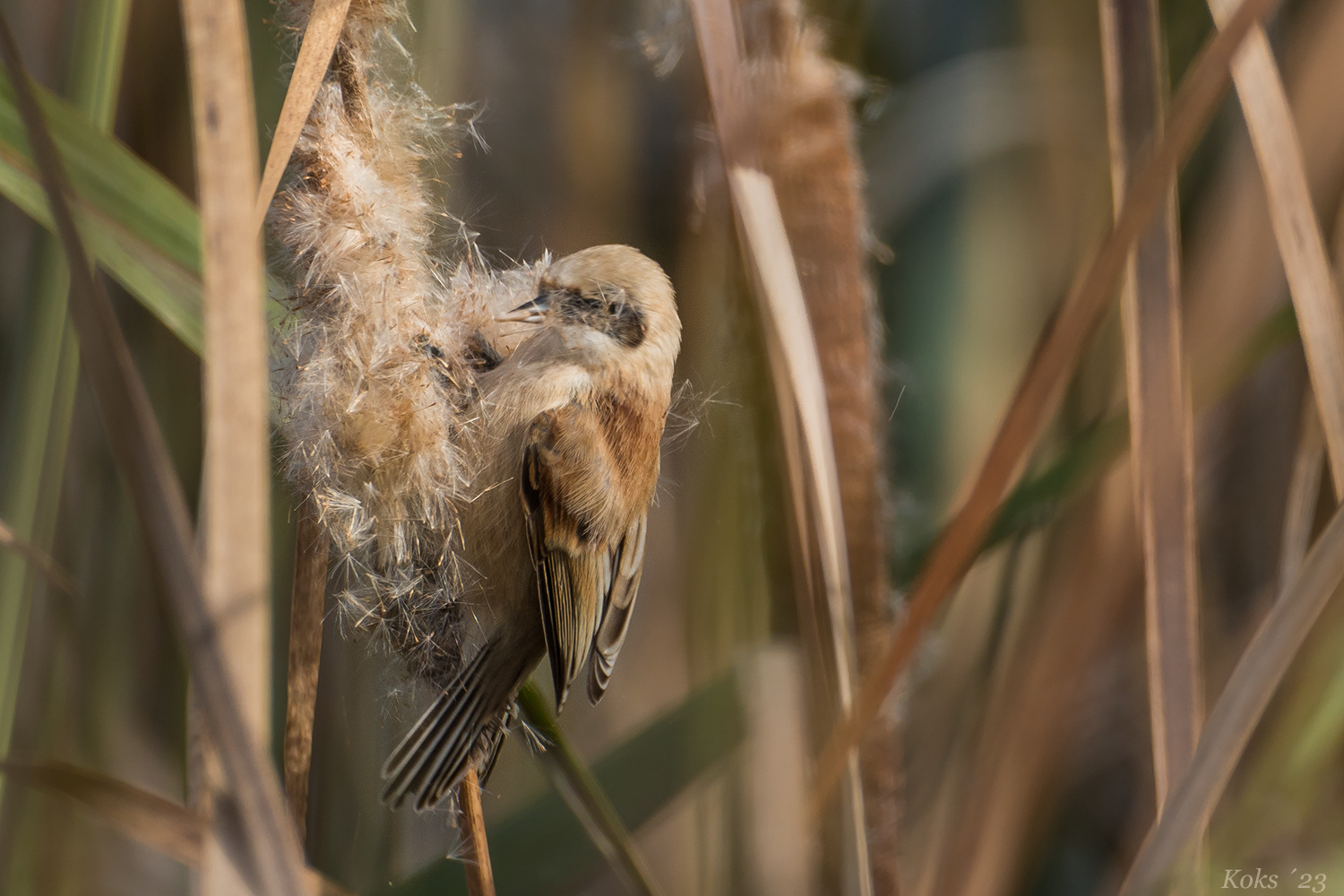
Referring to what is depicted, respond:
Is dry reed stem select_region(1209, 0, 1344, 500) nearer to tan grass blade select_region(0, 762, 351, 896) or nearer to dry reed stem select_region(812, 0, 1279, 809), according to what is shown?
dry reed stem select_region(812, 0, 1279, 809)

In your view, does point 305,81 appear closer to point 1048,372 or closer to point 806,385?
point 806,385

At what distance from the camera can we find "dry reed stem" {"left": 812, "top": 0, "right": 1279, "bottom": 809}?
58 centimetres

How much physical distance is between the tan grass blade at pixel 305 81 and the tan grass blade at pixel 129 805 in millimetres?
412

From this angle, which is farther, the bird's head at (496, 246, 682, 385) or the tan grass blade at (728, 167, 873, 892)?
the bird's head at (496, 246, 682, 385)

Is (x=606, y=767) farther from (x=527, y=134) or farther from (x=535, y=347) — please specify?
(x=527, y=134)

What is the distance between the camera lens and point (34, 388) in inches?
29.2

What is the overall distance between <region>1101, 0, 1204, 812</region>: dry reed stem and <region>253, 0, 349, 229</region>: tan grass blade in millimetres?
661

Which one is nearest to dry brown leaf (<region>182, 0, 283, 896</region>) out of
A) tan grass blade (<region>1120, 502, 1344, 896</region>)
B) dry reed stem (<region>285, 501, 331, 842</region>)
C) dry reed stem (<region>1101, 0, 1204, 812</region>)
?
dry reed stem (<region>285, 501, 331, 842</region>)

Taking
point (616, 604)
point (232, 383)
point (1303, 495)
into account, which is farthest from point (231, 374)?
point (1303, 495)

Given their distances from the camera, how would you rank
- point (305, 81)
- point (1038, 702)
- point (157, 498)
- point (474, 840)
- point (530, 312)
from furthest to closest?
point (1038, 702), point (530, 312), point (474, 840), point (305, 81), point (157, 498)

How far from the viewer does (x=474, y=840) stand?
0.67 m

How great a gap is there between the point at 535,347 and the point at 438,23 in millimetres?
416

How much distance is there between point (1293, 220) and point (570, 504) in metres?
0.73

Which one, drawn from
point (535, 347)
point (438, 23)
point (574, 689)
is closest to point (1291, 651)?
point (535, 347)
